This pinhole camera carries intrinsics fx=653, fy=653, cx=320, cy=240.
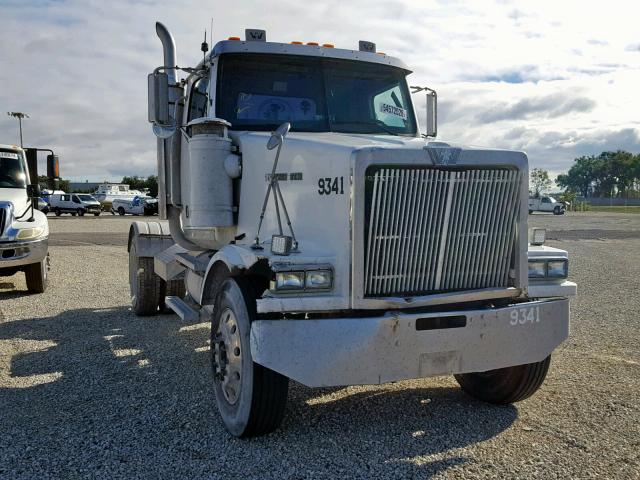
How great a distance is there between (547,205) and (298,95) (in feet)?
182

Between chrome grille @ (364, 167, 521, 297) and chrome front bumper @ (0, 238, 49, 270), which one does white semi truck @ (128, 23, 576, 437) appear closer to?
chrome grille @ (364, 167, 521, 297)

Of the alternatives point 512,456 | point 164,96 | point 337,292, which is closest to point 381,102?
point 164,96

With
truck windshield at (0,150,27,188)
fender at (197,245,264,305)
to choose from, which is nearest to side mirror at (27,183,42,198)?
truck windshield at (0,150,27,188)

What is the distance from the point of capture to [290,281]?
4.06 metres

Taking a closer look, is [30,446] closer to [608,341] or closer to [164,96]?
[164,96]

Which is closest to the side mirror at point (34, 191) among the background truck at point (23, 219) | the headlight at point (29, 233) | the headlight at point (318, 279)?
the background truck at point (23, 219)

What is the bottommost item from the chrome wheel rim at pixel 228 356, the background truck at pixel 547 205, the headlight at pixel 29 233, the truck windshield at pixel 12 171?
the background truck at pixel 547 205

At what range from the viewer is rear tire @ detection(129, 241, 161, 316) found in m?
8.58

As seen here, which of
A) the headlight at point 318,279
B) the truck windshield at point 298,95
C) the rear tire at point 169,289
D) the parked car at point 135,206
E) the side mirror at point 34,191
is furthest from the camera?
the parked car at point 135,206

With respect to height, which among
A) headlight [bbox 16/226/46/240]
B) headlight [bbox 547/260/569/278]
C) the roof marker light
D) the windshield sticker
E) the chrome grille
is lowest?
headlight [bbox 16/226/46/240]

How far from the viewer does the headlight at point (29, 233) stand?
34.3 feet

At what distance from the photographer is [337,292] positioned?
4.12 metres

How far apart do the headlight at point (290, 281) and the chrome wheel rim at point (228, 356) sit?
0.56 metres

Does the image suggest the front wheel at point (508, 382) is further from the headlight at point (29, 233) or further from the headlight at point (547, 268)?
the headlight at point (29, 233)
